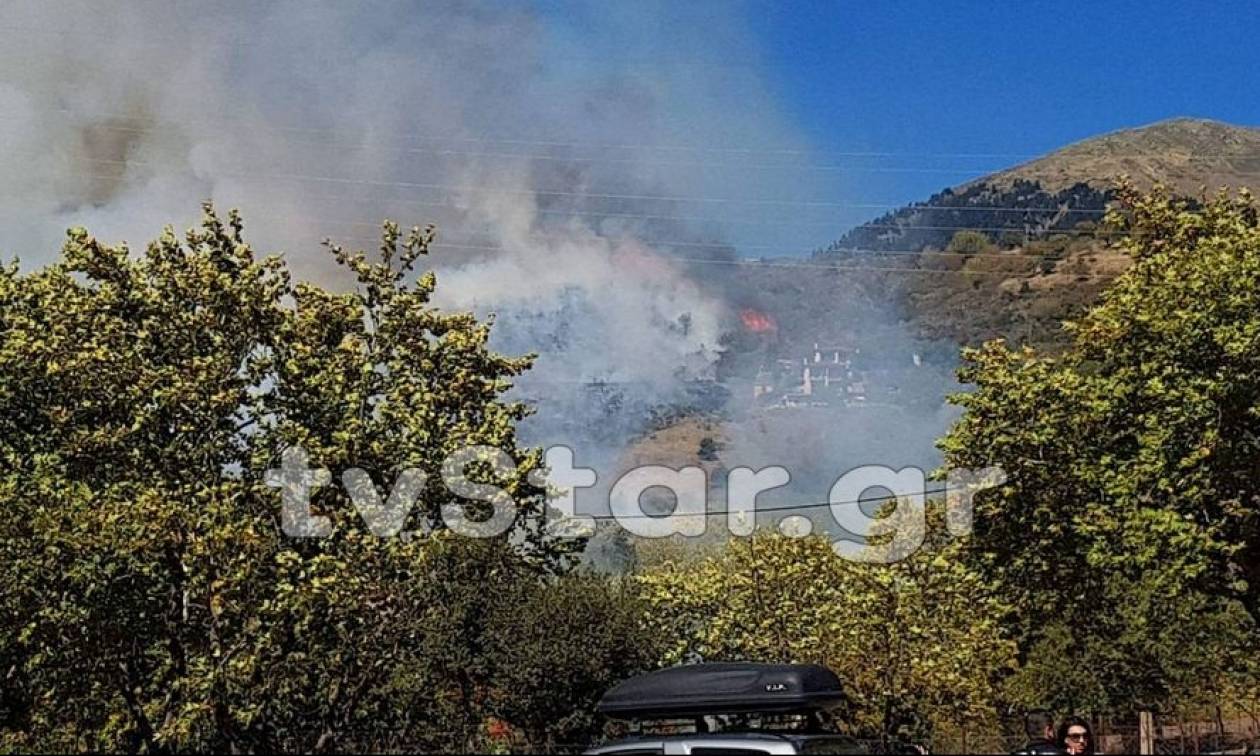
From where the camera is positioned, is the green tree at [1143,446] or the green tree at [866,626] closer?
the green tree at [1143,446]

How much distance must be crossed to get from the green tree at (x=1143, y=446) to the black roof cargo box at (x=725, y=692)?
40.0 feet

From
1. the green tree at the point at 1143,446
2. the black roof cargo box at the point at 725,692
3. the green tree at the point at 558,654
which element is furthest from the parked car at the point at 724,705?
Answer: the green tree at the point at 558,654

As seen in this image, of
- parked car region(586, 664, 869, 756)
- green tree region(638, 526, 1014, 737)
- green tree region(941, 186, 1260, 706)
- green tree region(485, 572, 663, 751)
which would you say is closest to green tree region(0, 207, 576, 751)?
green tree region(485, 572, 663, 751)

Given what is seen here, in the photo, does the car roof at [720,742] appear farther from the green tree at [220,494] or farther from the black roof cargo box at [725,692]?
the green tree at [220,494]

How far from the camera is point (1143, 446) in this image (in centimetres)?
2459

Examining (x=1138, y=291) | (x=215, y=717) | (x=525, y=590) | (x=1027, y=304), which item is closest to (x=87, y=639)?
(x=215, y=717)

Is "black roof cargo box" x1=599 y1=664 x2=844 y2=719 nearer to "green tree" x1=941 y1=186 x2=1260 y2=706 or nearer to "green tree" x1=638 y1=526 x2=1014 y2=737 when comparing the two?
"green tree" x1=941 y1=186 x2=1260 y2=706

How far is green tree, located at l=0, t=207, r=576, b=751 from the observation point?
21.2 meters

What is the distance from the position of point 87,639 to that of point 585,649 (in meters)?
10.9

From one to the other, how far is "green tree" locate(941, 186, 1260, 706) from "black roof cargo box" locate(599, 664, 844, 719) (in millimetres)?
12200

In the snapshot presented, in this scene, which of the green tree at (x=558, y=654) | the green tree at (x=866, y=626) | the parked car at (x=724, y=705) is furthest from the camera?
the green tree at (x=558, y=654)

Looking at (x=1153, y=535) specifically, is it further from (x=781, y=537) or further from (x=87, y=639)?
(x=87, y=639)

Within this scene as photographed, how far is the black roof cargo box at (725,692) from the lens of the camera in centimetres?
1260

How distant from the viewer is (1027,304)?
150 m
